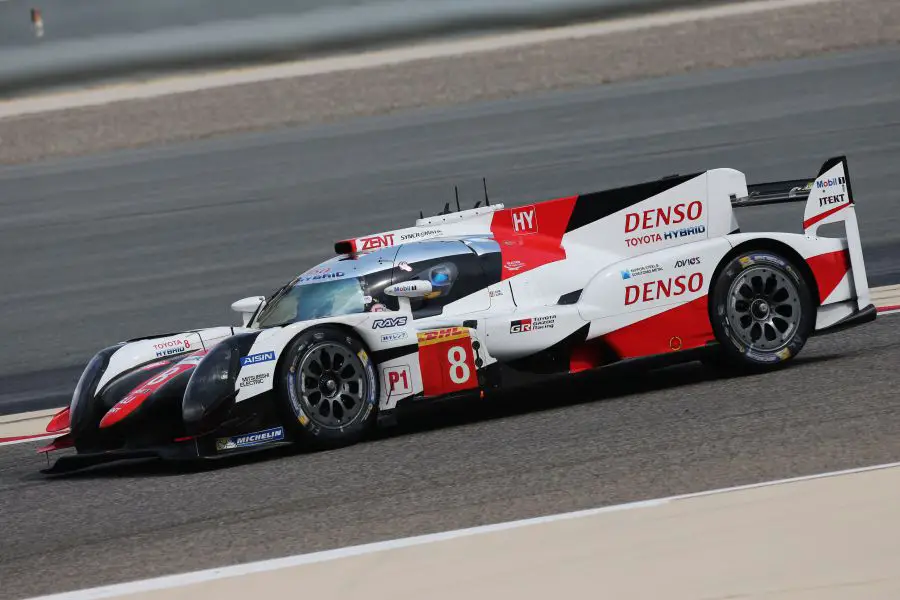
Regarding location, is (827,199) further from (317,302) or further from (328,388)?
(328,388)

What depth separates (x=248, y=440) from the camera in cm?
729

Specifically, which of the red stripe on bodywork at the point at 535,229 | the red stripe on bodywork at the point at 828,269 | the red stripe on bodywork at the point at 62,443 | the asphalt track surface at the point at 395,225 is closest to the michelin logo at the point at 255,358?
the asphalt track surface at the point at 395,225

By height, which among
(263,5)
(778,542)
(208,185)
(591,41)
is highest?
(263,5)

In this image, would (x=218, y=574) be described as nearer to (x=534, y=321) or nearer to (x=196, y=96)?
(x=534, y=321)

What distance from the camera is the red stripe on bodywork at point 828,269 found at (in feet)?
27.0

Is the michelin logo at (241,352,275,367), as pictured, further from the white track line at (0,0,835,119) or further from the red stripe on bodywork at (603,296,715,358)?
the white track line at (0,0,835,119)

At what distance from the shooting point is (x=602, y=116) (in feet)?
66.7

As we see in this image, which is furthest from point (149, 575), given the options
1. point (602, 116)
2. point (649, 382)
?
point (602, 116)

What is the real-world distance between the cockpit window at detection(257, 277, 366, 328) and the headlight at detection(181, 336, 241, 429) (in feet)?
2.28

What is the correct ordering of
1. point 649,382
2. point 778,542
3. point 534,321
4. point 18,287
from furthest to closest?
point 18,287 → point 649,382 → point 534,321 → point 778,542

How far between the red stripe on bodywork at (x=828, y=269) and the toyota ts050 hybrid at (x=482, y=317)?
0.01 metres

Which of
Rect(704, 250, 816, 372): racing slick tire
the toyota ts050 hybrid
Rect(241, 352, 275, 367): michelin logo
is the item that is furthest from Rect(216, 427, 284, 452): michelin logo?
Rect(704, 250, 816, 372): racing slick tire

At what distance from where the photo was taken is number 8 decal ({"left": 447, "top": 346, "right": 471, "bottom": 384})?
25.1 feet

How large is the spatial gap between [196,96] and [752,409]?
17781mm
